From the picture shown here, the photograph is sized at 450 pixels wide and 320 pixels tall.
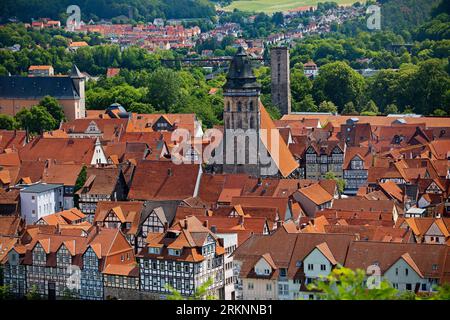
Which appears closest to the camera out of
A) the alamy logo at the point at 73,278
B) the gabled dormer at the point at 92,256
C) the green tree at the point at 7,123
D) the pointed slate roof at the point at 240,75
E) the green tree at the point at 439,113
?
the gabled dormer at the point at 92,256

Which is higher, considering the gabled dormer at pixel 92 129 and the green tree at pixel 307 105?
the green tree at pixel 307 105

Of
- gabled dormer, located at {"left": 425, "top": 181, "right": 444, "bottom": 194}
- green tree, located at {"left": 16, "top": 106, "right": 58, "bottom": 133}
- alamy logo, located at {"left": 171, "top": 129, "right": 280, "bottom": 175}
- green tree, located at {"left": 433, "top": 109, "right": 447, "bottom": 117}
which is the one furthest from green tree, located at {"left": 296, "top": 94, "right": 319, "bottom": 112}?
gabled dormer, located at {"left": 425, "top": 181, "right": 444, "bottom": 194}

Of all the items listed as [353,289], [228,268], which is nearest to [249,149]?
[228,268]

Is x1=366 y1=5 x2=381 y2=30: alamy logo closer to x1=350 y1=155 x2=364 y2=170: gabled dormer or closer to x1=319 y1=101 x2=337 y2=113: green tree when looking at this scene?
x1=319 y1=101 x2=337 y2=113: green tree

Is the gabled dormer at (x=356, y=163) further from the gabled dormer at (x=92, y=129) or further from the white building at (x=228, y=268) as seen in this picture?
the white building at (x=228, y=268)

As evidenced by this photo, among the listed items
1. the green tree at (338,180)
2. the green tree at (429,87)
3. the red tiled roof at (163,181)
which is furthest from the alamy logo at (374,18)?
the red tiled roof at (163,181)

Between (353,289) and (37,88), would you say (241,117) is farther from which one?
(353,289)

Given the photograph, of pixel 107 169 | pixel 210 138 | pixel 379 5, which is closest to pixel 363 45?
pixel 379 5
